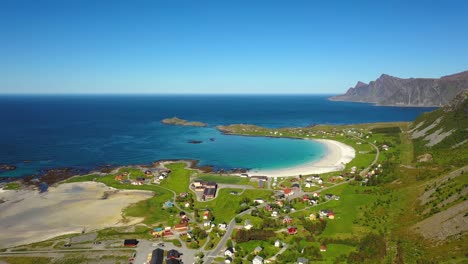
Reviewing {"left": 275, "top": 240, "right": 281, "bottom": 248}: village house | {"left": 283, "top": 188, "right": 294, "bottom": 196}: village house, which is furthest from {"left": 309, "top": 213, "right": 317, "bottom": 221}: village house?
{"left": 283, "top": 188, "right": 294, "bottom": 196}: village house

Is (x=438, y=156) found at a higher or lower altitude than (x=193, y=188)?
higher

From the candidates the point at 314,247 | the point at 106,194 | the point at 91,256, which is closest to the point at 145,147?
the point at 106,194

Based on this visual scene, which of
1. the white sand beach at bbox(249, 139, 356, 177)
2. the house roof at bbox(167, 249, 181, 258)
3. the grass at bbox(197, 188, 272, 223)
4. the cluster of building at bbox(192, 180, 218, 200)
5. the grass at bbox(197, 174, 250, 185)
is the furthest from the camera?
the white sand beach at bbox(249, 139, 356, 177)

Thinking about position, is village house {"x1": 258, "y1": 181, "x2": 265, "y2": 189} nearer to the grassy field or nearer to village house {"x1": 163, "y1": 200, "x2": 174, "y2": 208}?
village house {"x1": 163, "y1": 200, "x2": 174, "y2": 208}

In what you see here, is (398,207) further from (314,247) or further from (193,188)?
(193,188)

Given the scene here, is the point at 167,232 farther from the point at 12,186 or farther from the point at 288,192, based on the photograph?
the point at 12,186

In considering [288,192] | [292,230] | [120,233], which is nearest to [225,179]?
[288,192]

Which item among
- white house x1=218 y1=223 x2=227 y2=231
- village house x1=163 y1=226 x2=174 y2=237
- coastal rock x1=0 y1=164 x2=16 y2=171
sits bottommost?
village house x1=163 y1=226 x2=174 y2=237
